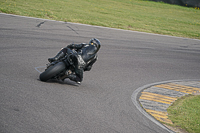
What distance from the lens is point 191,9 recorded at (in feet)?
90.2

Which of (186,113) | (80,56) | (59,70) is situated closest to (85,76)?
(80,56)

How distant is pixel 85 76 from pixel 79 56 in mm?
1643

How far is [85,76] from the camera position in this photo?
26.2 feet

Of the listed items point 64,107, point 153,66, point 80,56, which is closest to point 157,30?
point 153,66

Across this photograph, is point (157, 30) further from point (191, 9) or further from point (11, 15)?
point (191, 9)

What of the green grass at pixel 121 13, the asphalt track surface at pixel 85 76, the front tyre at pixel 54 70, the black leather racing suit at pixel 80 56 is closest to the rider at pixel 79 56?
the black leather racing suit at pixel 80 56

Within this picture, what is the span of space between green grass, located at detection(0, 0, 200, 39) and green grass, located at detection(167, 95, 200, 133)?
9734 millimetres

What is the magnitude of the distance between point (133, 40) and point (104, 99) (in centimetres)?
784

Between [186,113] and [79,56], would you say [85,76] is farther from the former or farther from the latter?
[186,113]

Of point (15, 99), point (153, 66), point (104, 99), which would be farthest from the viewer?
point (153, 66)

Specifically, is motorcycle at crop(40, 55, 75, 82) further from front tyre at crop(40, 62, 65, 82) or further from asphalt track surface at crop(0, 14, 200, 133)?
asphalt track surface at crop(0, 14, 200, 133)

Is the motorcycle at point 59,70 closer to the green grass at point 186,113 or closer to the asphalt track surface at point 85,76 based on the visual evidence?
the asphalt track surface at point 85,76

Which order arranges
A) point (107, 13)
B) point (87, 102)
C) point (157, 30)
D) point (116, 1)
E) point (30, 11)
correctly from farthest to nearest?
point (116, 1) → point (107, 13) → point (157, 30) → point (30, 11) → point (87, 102)

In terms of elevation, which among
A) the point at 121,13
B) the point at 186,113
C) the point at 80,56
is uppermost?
the point at 80,56
